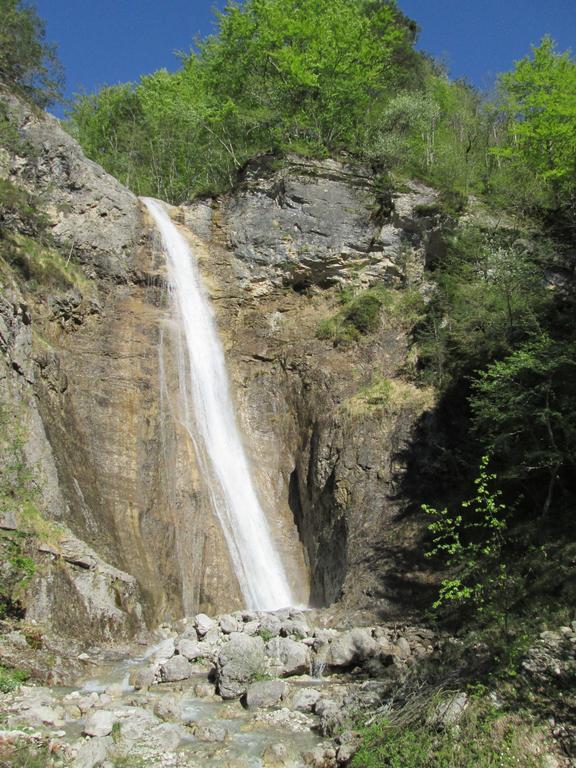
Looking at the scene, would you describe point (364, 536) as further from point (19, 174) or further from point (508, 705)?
point (19, 174)

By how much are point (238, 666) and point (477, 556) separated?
6.17 meters

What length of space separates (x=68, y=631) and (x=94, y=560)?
1631 millimetres

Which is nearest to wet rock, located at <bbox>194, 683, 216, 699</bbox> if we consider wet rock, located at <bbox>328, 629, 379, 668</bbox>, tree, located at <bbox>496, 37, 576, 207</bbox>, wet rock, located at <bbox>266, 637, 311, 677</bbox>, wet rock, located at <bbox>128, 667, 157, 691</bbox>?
wet rock, located at <bbox>128, 667, 157, 691</bbox>

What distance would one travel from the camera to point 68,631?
39.4ft

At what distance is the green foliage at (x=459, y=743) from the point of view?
23.0 feet

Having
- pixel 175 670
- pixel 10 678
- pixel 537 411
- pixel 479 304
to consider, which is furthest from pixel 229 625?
pixel 479 304

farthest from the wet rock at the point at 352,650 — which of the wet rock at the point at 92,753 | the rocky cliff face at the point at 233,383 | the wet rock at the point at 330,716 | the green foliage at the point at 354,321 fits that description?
the green foliage at the point at 354,321

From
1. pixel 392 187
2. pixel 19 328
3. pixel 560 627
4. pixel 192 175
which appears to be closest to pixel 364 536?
pixel 560 627

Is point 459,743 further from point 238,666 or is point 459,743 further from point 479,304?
point 479,304

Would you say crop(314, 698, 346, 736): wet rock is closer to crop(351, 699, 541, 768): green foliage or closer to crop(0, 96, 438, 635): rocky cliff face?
crop(351, 699, 541, 768): green foliage

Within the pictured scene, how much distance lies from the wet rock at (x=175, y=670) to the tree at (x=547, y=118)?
2118 cm

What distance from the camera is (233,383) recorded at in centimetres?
2183

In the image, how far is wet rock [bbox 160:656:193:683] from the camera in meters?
11.0

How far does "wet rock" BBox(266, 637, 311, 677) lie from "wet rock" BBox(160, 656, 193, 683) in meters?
1.48
